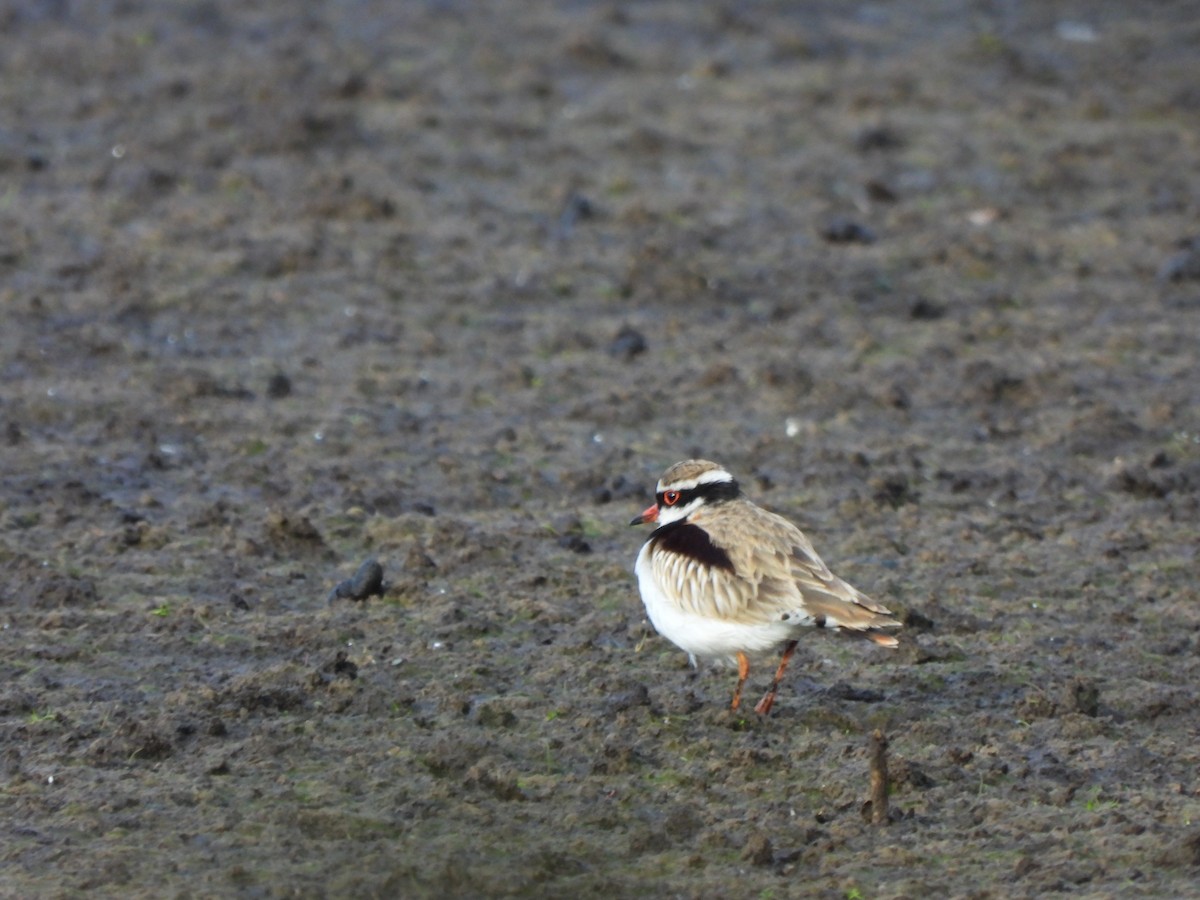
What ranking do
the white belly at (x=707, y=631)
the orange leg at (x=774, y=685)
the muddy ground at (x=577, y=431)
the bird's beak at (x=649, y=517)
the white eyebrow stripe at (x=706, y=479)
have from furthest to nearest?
the bird's beak at (x=649, y=517) < the white eyebrow stripe at (x=706, y=479) < the orange leg at (x=774, y=685) < the white belly at (x=707, y=631) < the muddy ground at (x=577, y=431)

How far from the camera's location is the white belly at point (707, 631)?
6.59m

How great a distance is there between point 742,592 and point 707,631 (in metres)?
0.18

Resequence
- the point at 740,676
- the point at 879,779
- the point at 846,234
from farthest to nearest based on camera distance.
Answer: the point at 846,234
the point at 740,676
the point at 879,779

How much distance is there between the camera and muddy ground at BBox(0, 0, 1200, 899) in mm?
6016

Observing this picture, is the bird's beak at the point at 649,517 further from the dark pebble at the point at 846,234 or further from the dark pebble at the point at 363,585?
the dark pebble at the point at 846,234

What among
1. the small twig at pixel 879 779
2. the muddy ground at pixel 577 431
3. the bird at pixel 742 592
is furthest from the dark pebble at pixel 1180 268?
the small twig at pixel 879 779

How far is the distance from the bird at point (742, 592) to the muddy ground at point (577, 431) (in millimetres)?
331

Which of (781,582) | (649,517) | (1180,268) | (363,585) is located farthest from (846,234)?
(781,582)

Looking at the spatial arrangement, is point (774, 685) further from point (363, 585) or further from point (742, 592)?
point (363, 585)

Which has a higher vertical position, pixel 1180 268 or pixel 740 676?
pixel 740 676

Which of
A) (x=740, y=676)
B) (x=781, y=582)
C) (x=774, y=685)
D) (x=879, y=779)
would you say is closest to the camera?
(x=879, y=779)

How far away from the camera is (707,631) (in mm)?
6645

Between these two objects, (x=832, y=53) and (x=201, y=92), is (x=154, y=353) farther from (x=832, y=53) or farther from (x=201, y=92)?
(x=832, y=53)

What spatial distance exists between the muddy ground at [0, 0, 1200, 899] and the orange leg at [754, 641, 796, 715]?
0.06 m
